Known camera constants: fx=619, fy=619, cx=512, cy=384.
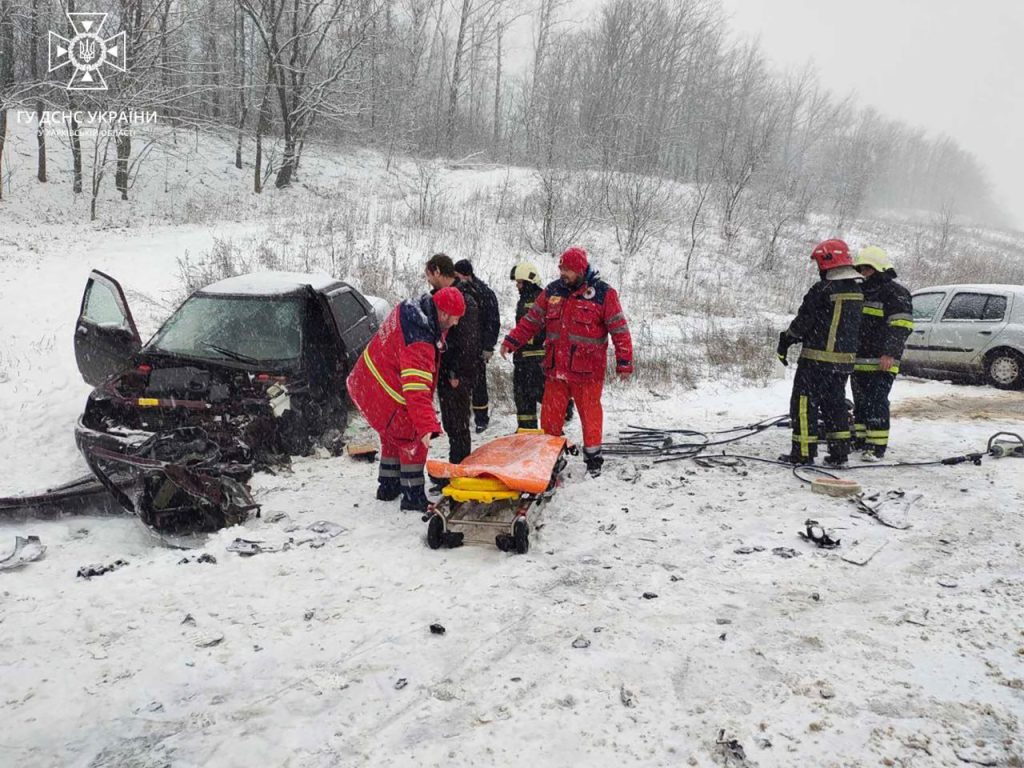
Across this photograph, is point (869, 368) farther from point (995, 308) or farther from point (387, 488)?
point (995, 308)

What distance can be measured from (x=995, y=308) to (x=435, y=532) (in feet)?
30.5

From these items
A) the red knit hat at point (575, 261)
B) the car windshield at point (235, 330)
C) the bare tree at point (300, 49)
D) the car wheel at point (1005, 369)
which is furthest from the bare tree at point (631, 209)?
the car windshield at point (235, 330)

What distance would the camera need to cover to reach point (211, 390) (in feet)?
16.0

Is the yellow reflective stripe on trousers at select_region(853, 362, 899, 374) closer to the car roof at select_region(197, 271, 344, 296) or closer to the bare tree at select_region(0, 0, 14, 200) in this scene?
the car roof at select_region(197, 271, 344, 296)

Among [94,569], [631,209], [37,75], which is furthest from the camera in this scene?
[37,75]

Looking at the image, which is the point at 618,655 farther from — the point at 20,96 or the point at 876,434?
the point at 20,96

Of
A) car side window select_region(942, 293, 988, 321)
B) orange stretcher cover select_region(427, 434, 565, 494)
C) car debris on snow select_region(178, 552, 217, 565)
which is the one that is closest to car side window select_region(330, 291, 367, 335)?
orange stretcher cover select_region(427, 434, 565, 494)

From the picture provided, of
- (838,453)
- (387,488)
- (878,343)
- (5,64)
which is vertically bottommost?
(387,488)

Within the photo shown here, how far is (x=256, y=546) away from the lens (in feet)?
12.5

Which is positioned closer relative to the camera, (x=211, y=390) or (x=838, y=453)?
(x=211, y=390)

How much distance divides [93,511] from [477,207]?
735 inches

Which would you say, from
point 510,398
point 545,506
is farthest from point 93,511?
point 510,398

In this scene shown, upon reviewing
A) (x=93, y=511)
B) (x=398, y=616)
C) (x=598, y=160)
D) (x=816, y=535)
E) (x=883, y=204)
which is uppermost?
(x=883, y=204)

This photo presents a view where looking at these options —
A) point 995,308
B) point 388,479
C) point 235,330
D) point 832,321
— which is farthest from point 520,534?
point 995,308
